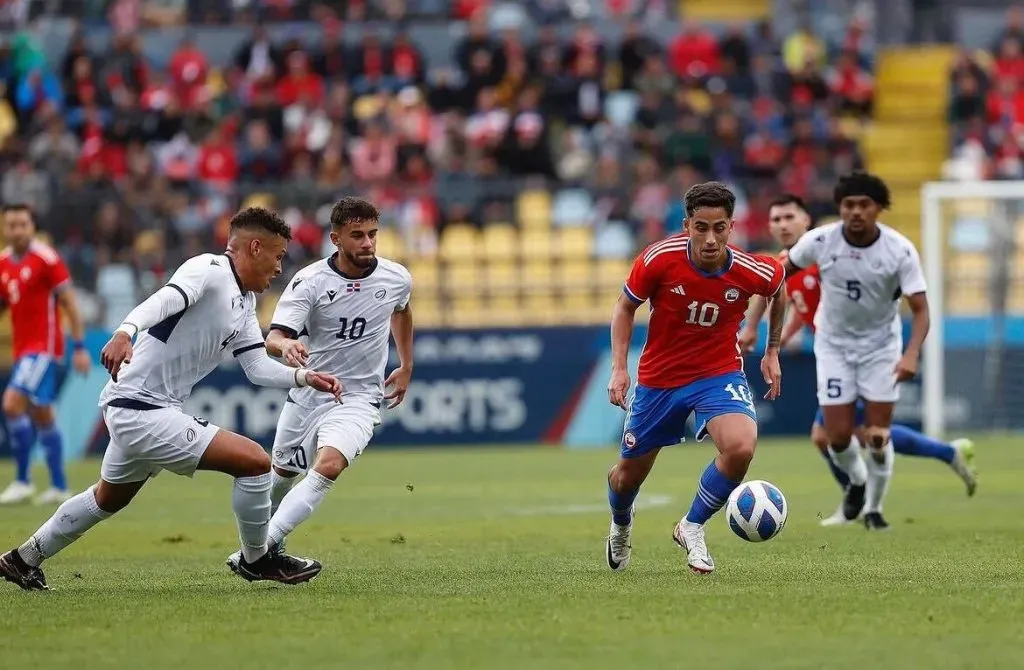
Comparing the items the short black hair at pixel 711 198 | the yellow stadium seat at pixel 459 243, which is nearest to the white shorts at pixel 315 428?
the short black hair at pixel 711 198

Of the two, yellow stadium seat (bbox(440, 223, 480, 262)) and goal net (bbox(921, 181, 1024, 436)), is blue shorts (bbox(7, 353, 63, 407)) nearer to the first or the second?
yellow stadium seat (bbox(440, 223, 480, 262))

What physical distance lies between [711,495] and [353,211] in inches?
100

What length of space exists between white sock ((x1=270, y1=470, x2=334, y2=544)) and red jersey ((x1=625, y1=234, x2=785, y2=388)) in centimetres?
194

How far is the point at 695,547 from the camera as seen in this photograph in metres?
9.34

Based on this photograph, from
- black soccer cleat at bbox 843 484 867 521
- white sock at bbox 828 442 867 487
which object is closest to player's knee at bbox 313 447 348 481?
white sock at bbox 828 442 867 487

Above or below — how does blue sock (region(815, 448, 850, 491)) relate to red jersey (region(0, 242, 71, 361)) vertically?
below

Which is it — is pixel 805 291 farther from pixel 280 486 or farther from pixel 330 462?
pixel 330 462

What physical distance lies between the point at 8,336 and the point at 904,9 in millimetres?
17001

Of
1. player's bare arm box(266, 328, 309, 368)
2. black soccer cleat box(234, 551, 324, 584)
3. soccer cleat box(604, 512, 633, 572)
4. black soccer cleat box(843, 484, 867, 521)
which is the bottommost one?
black soccer cleat box(843, 484, 867, 521)

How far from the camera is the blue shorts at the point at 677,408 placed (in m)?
9.41

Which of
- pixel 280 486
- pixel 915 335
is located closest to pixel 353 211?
pixel 280 486

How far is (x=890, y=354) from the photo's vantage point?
40.6 feet

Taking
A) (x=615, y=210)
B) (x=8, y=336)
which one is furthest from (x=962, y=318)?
(x=8, y=336)

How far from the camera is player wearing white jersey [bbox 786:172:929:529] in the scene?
1184 centimetres
